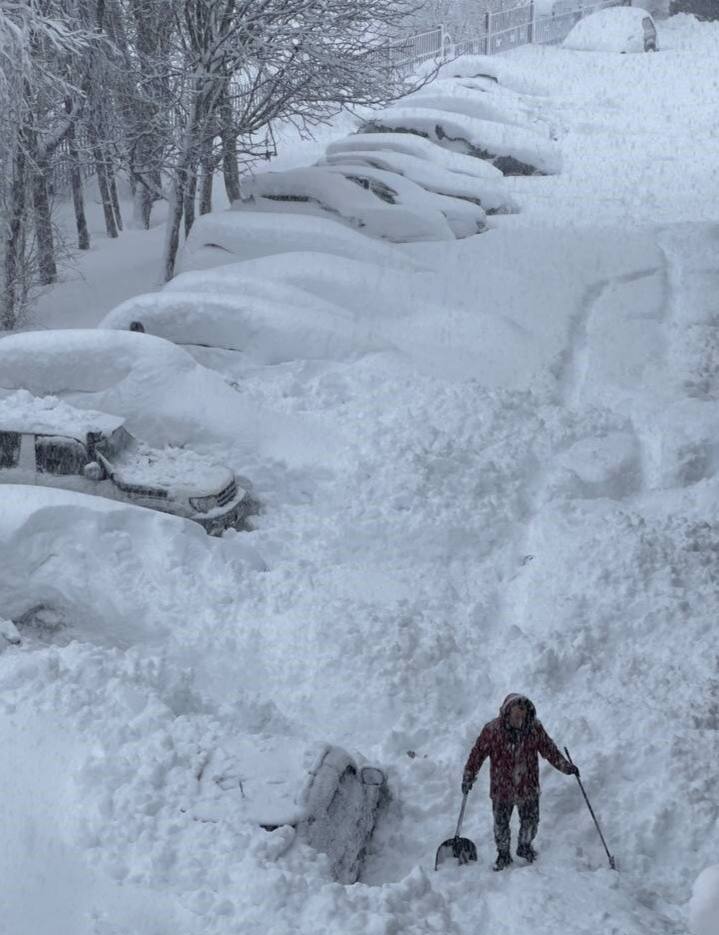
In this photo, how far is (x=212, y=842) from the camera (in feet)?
15.6

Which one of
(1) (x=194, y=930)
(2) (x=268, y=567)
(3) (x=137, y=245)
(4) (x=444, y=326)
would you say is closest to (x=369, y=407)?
(4) (x=444, y=326)

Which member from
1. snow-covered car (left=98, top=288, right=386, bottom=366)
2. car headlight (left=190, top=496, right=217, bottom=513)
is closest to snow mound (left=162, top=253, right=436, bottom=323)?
snow-covered car (left=98, top=288, right=386, bottom=366)

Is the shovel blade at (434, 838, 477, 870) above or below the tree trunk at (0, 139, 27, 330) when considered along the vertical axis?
below

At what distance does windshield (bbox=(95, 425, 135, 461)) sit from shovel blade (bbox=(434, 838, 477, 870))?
460cm

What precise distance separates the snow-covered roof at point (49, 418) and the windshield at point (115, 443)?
0.06m

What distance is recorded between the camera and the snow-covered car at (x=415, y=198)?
16.4m

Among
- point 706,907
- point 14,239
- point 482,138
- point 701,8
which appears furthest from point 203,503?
point 701,8

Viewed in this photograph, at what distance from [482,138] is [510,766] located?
1961 cm

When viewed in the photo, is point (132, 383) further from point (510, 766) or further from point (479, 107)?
point (479, 107)

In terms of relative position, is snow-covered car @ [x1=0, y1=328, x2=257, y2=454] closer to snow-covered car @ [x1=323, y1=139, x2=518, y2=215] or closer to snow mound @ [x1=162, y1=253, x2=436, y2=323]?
snow mound @ [x1=162, y1=253, x2=436, y2=323]

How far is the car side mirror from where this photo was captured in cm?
843

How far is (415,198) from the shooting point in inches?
647

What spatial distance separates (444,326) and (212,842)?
325 inches

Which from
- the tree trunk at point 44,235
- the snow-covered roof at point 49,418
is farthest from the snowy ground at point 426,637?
the tree trunk at point 44,235
